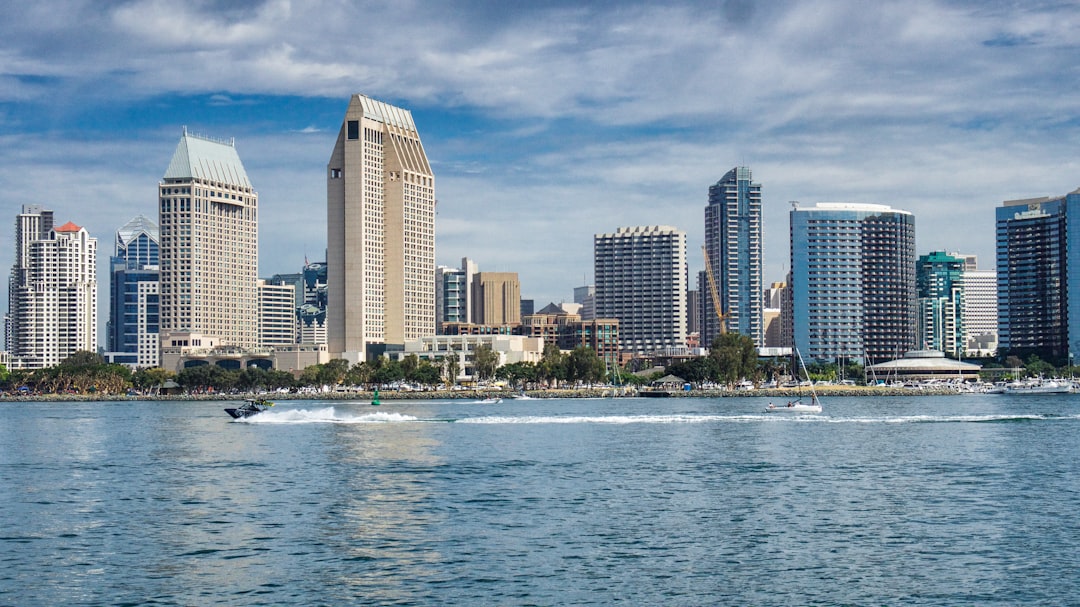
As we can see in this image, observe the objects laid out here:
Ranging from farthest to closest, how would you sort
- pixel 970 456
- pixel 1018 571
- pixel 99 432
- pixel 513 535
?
pixel 99 432 → pixel 970 456 → pixel 513 535 → pixel 1018 571

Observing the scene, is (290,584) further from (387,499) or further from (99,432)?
(99,432)

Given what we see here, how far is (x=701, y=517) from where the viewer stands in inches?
2825

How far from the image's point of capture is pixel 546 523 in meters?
69.9

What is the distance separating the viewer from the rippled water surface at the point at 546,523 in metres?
52.9

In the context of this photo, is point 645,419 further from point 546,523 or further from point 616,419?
point 546,523

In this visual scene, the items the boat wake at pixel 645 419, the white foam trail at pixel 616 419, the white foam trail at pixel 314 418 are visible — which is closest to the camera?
the boat wake at pixel 645 419

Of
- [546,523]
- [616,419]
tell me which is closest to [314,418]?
[616,419]

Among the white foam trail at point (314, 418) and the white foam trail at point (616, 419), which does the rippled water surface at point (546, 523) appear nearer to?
the white foam trail at point (616, 419)

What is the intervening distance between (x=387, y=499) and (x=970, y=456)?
2168 inches

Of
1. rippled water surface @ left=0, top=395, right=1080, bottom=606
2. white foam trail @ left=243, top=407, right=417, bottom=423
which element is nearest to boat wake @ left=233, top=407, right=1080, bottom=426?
white foam trail @ left=243, top=407, right=417, bottom=423

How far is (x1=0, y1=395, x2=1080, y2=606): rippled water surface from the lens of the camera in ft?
173

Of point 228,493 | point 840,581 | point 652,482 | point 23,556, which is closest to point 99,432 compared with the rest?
point 228,493

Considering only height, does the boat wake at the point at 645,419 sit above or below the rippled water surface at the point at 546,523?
below

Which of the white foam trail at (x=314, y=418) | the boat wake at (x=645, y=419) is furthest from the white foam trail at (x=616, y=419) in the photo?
the white foam trail at (x=314, y=418)
